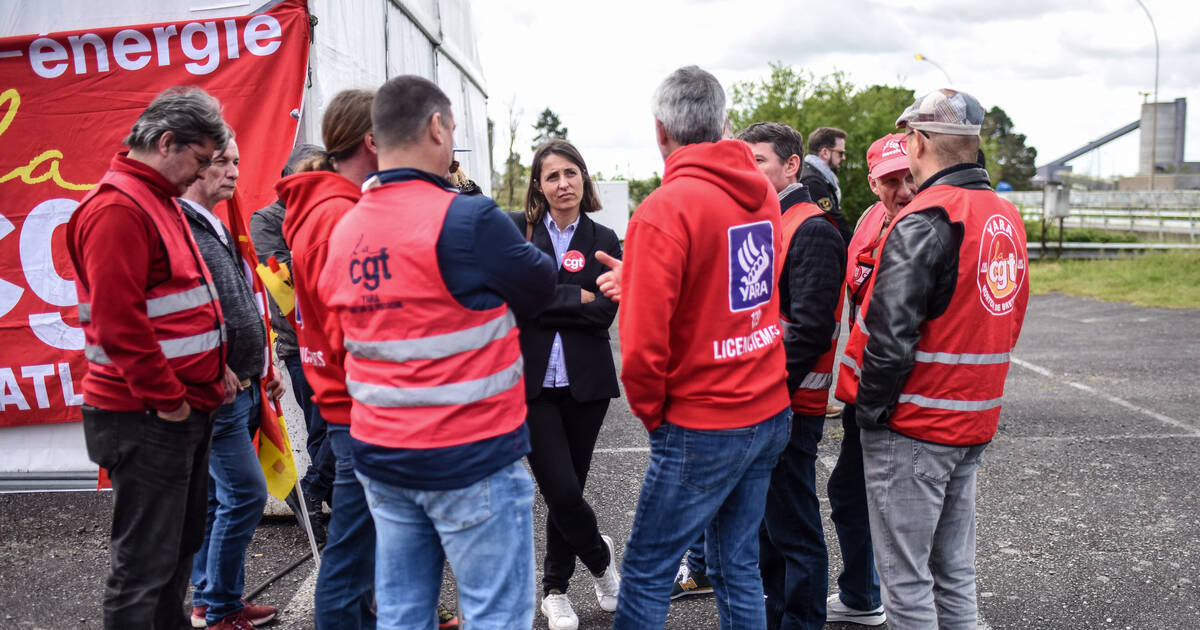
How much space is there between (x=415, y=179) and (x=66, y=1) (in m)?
3.61

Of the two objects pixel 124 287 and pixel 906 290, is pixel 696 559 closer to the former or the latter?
pixel 906 290

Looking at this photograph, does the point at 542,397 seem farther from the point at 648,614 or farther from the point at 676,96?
the point at 676,96

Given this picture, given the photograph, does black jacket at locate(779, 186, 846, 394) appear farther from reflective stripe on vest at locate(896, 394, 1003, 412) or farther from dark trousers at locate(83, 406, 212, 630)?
dark trousers at locate(83, 406, 212, 630)

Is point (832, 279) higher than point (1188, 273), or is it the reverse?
point (832, 279)

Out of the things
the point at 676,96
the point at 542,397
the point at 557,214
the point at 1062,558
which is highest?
the point at 676,96

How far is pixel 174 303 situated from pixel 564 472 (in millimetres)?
1449

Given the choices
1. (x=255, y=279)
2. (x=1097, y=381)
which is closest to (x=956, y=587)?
(x=255, y=279)

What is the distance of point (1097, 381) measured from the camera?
7980 millimetres

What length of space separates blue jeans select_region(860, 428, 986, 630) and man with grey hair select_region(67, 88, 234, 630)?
84.5 inches

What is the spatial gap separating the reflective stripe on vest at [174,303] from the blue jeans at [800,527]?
2018 millimetres

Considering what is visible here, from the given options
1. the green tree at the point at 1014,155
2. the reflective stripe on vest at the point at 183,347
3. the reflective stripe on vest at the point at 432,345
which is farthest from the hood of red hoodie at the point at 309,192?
the green tree at the point at 1014,155

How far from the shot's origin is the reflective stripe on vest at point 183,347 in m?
2.62

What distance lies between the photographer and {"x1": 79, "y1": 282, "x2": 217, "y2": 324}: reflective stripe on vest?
2.63m

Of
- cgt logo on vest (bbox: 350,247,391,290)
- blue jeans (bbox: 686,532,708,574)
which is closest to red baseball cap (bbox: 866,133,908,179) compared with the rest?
blue jeans (bbox: 686,532,708,574)
